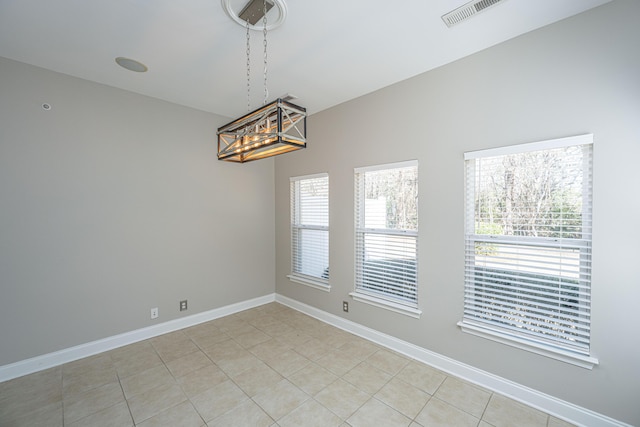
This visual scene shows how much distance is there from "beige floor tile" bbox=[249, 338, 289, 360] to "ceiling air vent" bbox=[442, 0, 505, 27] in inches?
134

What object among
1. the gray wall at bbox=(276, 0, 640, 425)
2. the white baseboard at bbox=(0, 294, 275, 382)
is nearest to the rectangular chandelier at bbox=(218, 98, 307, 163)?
the gray wall at bbox=(276, 0, 640, 425)

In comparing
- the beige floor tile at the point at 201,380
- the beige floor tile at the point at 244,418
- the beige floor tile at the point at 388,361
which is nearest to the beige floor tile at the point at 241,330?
the beige floor tile at the point at 201,380

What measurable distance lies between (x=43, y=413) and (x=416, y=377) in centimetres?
304

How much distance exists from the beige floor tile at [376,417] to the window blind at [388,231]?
3.45 feet

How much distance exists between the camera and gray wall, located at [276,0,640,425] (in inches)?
70.2

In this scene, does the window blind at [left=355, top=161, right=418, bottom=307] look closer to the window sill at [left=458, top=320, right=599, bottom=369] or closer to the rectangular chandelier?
the window sill at [left=458, top=320, right=599, bottom=369]

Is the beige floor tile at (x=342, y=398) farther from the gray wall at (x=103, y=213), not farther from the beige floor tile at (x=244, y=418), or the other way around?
the gray wall at (x=103, y=213)

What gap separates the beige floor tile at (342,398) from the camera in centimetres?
210

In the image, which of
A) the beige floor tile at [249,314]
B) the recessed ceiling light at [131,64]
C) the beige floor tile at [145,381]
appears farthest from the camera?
the beige floor tile at [249,314]

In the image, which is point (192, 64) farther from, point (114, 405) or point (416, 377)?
point (416, 377)

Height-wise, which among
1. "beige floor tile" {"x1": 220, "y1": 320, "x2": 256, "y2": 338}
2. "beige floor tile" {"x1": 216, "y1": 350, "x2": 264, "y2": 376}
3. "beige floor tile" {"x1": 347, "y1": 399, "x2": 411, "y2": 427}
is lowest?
"beige floor tile" {"x1": 347, "y1": 399, "x2": 411, "y2": 427}

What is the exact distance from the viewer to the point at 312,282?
154 inches

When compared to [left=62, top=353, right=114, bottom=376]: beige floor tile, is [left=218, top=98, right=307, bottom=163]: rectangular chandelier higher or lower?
higher

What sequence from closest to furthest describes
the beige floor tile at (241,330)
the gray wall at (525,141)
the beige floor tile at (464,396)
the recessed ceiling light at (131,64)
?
the gray wall at (525,141), the beige floor tile at (464,396), the recessed ceiling light at (131,64), the beige floor tile at (241,330)
